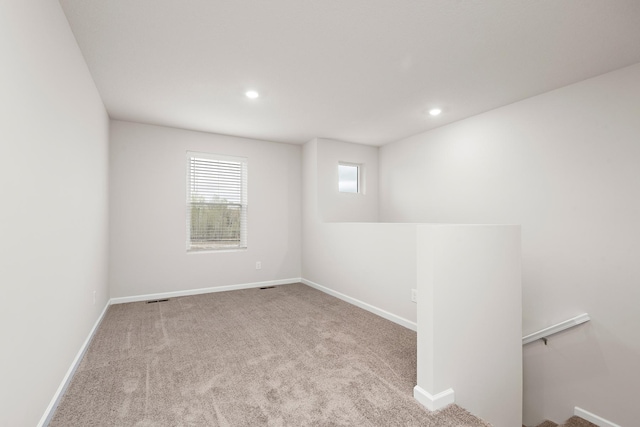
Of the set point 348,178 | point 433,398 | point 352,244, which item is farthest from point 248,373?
point 348,178

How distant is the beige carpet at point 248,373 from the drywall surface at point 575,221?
4.94 feet

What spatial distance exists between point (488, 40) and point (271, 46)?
169cm

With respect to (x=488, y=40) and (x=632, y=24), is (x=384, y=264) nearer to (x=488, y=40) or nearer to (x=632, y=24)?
(x=488, y=40)

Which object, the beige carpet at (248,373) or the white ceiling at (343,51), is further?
the white ceiling at (343,51)

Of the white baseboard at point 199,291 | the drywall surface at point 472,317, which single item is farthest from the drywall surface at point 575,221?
the white baseboard at point 199,291

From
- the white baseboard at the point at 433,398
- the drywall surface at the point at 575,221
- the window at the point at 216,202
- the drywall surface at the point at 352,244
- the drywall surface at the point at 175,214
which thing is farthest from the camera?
the window at the point at 216,202

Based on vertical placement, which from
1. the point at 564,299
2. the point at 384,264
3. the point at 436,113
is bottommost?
the point at 564,299

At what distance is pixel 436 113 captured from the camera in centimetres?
382

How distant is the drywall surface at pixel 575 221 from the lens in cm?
257

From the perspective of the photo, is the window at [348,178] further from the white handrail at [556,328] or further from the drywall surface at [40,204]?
the drywall surface at [40,204]

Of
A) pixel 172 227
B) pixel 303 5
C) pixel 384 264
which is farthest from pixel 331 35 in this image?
pixel 172 227

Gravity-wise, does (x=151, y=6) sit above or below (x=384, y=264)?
above

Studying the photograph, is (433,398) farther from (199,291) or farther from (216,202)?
(216,202)

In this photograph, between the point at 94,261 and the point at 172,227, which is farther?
the point at 172,227
